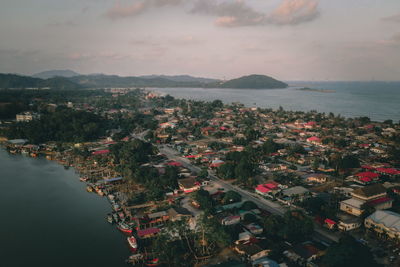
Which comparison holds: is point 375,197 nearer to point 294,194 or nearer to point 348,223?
point 348,223

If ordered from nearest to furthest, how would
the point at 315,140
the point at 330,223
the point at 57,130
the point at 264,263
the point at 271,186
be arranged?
the point at 264,263 < the point at 330,223 < the point at 271,186 < the point at 315,140 < the point at 57,130

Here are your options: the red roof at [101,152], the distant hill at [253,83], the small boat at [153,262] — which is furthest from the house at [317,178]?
the distant hill at [253,83]

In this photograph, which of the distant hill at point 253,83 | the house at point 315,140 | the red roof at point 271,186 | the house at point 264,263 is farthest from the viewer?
the distant hill at point 253,83

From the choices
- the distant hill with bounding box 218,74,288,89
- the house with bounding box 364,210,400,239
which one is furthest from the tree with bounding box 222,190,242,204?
the distant hill with bounding box 218,74,288,89

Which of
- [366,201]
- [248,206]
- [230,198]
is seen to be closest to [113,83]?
[230,198]

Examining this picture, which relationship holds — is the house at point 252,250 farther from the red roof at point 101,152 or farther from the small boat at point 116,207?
the red roof at point 101,152

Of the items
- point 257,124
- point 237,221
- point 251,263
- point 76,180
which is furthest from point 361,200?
point 257,124
